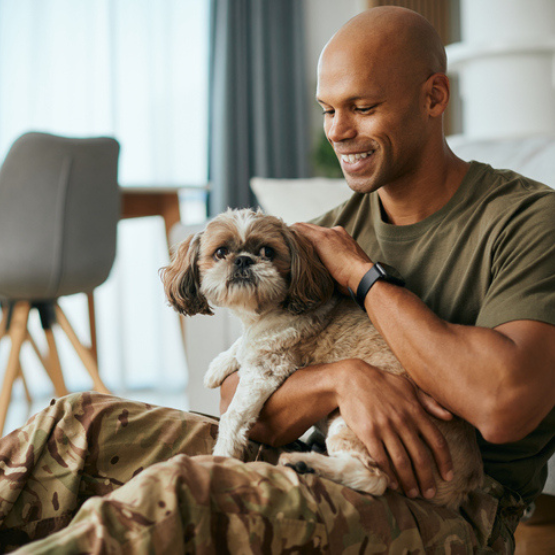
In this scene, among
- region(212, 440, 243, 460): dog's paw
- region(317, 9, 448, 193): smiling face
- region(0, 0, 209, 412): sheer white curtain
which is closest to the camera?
region(212, 440, 243, 460): dog's paw

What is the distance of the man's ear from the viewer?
158 centimetres

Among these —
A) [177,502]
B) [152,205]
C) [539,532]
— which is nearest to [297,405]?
[177,502]

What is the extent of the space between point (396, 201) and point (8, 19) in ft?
13.4

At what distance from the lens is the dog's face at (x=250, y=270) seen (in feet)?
4.77

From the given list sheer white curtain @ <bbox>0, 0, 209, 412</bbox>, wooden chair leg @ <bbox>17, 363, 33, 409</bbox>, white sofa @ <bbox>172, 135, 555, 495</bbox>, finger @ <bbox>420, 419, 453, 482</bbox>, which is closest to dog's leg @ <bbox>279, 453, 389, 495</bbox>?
finger @ <bbox>420, 419, 453, 482</bbox>

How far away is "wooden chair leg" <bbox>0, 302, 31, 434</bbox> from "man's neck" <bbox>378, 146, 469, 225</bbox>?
2.24m

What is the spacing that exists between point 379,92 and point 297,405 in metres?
0.73

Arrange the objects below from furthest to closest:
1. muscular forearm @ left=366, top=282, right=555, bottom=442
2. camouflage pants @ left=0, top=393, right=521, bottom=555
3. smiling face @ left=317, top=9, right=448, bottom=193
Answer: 1. smiling face @ left=317, top=9, right=448, bottom=193
2. muscular forearm @ left=366, top=282, right=555, bottom=442
3. camouflage pants @ left=0, top=393, right=521, bottom=555

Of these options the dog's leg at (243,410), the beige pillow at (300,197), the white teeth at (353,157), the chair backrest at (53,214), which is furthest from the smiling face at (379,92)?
the chair backrest at (53,214)

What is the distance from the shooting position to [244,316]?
1570mm

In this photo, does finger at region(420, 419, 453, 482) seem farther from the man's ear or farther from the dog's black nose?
the man's ear

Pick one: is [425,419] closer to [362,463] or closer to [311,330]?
[362,463]

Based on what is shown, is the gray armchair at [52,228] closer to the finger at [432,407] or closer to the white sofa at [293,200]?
the white sofa at [293,200]

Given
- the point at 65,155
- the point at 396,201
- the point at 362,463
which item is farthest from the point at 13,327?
the point at 362,463
